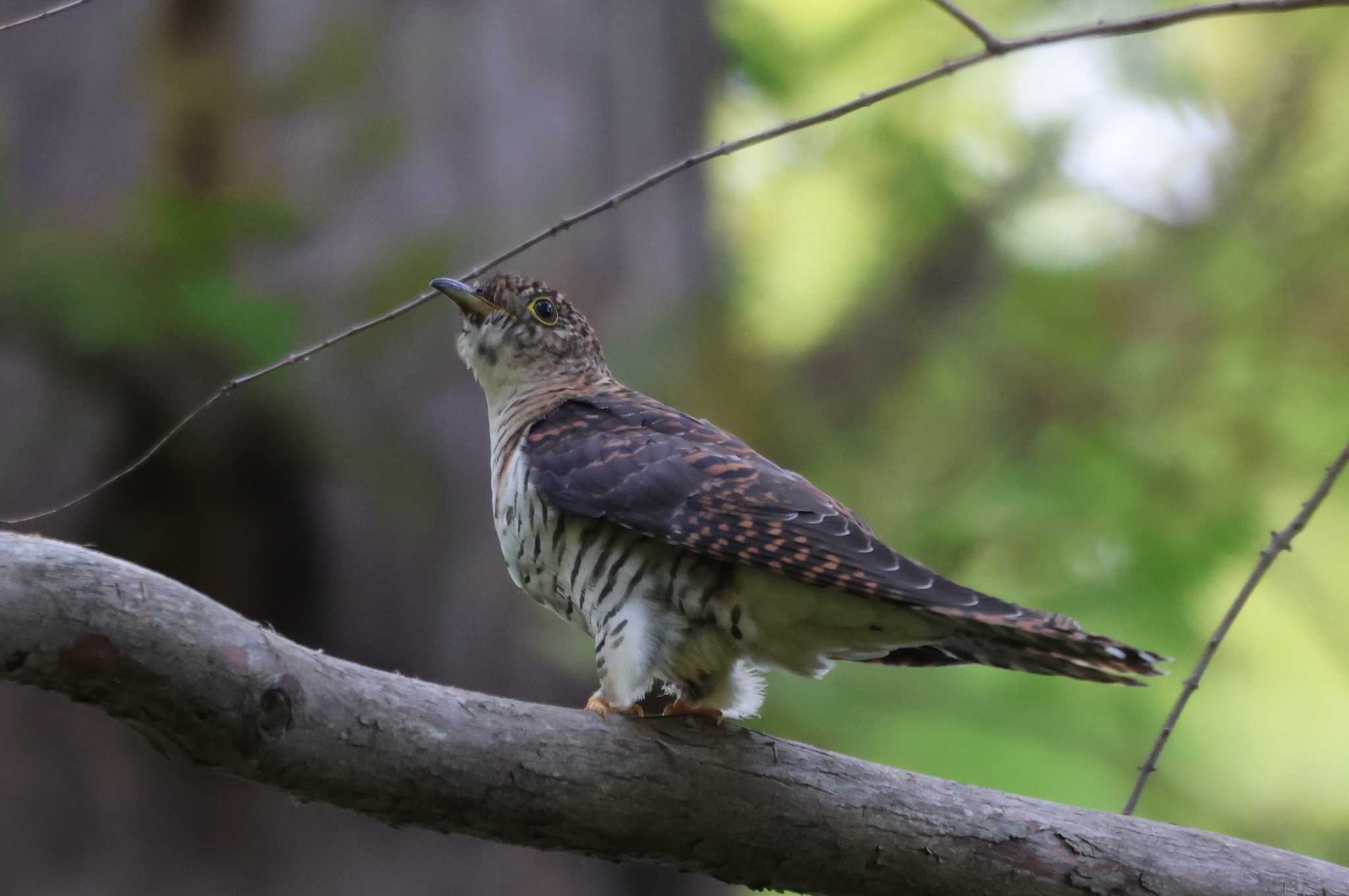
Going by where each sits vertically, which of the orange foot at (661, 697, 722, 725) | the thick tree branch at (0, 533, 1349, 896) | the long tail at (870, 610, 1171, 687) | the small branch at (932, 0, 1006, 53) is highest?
the small branch at (932, 0, 1006, 53)

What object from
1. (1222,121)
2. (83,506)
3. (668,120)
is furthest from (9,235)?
(1222,121)

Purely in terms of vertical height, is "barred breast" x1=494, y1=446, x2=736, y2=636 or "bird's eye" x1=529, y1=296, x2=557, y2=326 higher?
"bird's eye" x1=529, y1=296, x2=557, y2=326

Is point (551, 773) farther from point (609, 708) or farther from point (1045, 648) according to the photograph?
point (1045, 648)

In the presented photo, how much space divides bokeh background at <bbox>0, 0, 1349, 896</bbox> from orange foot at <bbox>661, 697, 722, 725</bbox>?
1620 millimetres

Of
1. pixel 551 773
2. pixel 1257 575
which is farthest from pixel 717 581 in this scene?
pixel 1257 575

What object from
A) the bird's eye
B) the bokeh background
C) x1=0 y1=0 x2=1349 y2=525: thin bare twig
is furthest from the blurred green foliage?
x1=0 y1=0 x2=1349 y2=525: thin bare twig

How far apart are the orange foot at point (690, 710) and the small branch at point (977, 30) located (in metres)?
1.64

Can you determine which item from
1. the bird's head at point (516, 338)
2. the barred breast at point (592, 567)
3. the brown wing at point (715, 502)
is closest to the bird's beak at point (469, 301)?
the bird's head at point (516, 338)

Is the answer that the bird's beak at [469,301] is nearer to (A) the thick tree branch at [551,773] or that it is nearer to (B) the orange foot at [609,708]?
(B) the orange foot at [609,708]

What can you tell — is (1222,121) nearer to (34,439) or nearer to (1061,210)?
(1061,210)

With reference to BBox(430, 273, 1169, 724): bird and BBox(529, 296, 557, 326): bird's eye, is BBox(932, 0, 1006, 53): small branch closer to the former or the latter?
BBox(430, 273, 1169, 724): bird

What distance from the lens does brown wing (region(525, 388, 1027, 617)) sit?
2.76 m

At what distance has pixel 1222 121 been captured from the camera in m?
6.17

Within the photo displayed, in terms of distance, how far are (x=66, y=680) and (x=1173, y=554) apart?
165 inches
